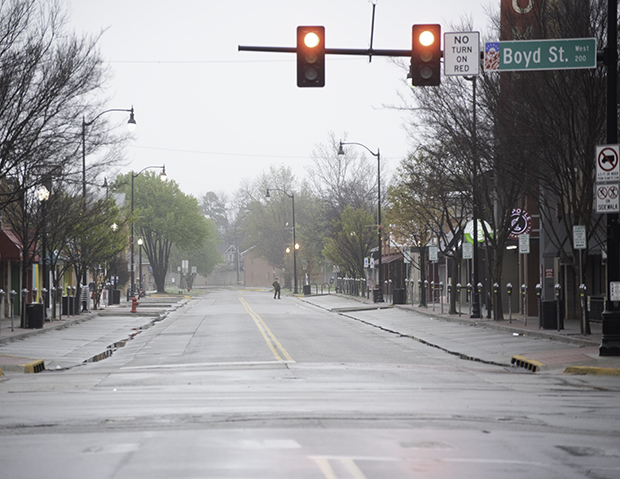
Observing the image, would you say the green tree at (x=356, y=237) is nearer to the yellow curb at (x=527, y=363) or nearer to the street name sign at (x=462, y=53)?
the yellow curb at (x=527, y=363)

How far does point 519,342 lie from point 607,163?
22.9 feet

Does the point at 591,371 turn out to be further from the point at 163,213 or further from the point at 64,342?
the point at 163,213

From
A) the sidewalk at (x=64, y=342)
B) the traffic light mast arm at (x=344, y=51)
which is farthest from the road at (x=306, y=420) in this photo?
the traffic light mast arm at (x=344, y=51)

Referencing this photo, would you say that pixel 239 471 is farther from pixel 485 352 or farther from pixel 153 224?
pixel 153 224

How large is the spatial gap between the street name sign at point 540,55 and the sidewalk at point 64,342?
36.9 ft

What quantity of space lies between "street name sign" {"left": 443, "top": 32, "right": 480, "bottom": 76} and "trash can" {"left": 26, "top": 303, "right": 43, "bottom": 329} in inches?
693

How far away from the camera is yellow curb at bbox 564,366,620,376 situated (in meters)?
15.1

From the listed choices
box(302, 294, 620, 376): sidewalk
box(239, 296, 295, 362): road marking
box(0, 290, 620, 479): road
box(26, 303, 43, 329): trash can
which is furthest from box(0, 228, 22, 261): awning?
box(0, 290, 620, 479): road

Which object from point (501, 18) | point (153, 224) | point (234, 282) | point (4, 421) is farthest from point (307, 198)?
point (4, 421)

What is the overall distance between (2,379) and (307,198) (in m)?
96.5

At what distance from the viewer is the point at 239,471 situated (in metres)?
6.58

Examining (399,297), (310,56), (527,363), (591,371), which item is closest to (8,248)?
(310,56)

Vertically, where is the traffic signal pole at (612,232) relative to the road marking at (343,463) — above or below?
above

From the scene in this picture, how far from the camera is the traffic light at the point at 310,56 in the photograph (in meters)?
14.9
